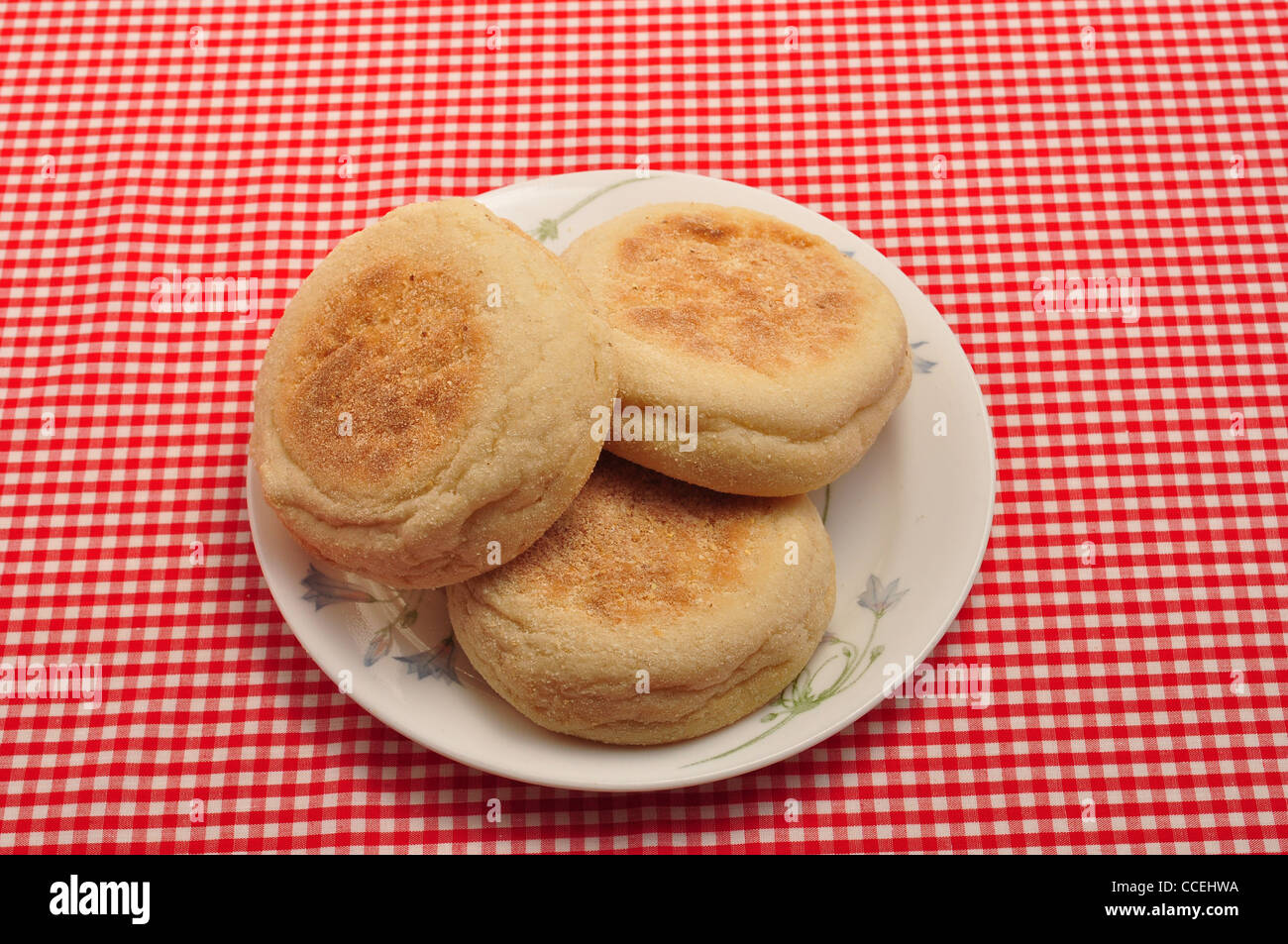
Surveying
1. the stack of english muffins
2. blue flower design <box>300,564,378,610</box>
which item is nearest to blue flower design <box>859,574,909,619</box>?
the stack of english muffins

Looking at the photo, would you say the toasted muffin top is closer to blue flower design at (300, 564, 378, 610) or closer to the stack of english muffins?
the stack of english muffins

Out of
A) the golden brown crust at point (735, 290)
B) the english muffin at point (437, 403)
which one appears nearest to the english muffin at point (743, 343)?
the golden brown crust at point (735, 290)

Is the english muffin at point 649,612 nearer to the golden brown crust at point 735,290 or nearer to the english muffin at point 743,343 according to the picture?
the english muffin at point 743,343

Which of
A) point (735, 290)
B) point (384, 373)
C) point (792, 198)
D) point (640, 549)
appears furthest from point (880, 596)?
point (792, 198)

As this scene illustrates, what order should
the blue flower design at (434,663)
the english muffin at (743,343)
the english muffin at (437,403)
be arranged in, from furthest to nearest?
the blue flower design at (434,663) → the english muffin at (743,343) → the english muffin at (437,403)

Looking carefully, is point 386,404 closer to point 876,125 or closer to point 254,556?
point 254,556

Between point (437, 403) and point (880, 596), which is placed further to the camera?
point (880, 596)

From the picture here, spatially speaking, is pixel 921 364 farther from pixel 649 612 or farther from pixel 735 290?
pixel 649 612
